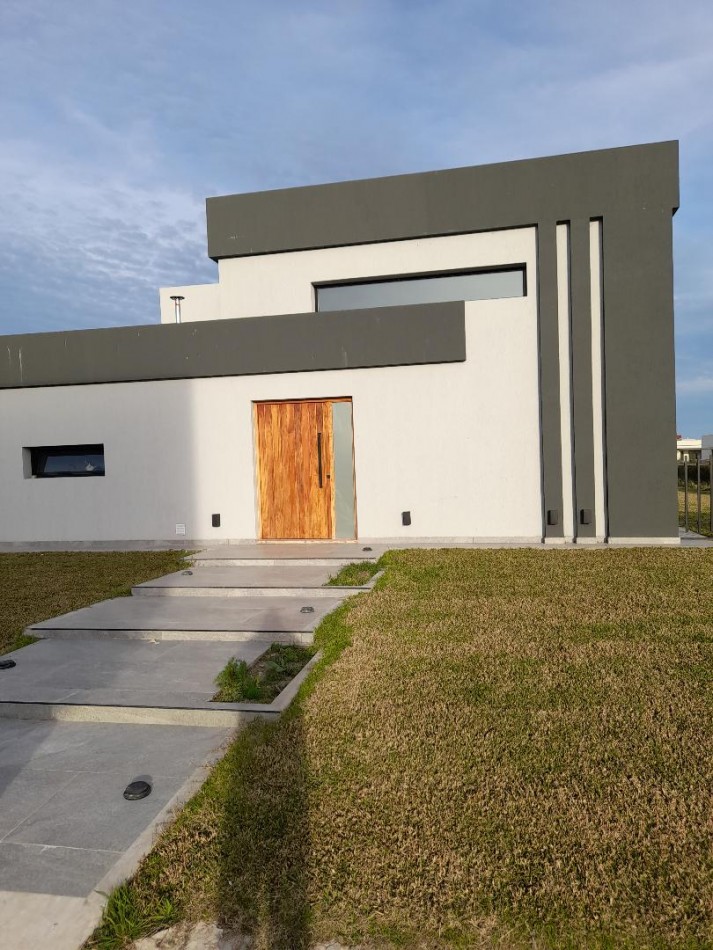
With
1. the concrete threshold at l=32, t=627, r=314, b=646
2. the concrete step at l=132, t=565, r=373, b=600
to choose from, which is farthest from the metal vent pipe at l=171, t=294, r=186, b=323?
the concrete threshold at l=32, t=627, r=314, b=646

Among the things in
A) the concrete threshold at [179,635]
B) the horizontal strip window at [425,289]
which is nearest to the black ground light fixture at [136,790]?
the concrete threshold at [179,635]

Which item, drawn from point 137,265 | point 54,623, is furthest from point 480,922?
point 137,265

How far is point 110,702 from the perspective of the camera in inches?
151

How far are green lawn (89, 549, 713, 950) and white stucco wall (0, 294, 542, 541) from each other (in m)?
4.91

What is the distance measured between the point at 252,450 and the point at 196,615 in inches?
177

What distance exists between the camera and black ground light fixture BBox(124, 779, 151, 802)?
2760mm

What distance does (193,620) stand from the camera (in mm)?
5645

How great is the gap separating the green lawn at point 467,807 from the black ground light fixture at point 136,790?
0.27 m

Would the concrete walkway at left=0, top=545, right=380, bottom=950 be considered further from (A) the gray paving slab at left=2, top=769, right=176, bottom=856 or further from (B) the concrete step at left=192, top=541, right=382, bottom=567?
(B) the concrete step at left=192, top=541, right=382, bottom=567

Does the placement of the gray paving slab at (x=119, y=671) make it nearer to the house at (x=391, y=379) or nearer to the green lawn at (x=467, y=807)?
the green lawn at (x=467, y=807)

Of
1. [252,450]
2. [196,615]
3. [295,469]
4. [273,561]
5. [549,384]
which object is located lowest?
[196,615]

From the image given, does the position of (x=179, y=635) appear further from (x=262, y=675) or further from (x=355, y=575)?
(x=355, y=575)

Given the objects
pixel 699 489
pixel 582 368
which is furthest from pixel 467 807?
pixel 699 489

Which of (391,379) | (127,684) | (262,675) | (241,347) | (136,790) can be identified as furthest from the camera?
(241,347)
